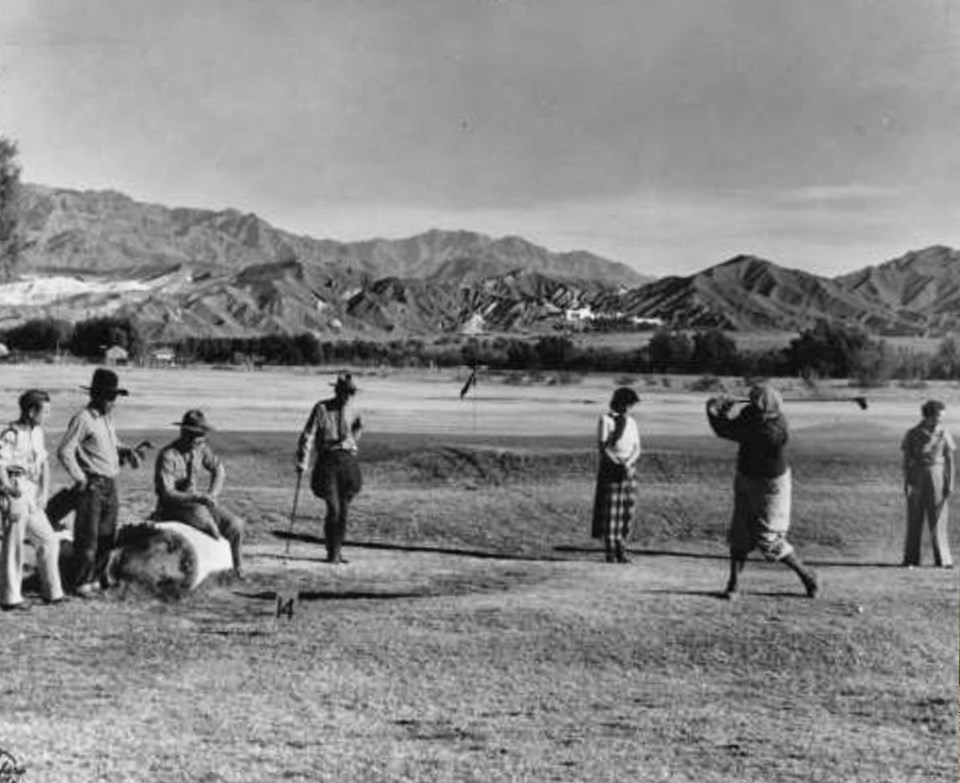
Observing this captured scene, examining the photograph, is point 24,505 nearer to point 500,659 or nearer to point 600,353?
point 500,659

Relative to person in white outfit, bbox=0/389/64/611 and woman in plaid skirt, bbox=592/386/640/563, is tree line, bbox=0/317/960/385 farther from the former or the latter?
person in white outfit, bbox=0/389/64/611

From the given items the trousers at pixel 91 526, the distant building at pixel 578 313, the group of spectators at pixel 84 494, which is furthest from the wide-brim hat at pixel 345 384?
the distant building at pixel 578 313

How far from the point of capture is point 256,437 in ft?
99.5

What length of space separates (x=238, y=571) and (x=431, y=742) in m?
5.57

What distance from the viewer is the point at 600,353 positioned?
8625 cm

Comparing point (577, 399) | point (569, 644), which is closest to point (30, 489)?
point (569, 644)

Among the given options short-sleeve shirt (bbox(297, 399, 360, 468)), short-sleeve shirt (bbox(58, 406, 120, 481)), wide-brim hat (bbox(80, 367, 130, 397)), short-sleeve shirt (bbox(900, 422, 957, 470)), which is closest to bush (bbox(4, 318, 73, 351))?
short-sleeve shirt (bbox(297, 399, 360, 468))

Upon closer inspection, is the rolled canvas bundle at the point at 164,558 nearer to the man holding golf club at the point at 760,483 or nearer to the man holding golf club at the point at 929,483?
the man holding golf club at the point at 760,483

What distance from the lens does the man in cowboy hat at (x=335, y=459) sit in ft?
43.9

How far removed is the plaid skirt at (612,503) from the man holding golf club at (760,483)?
9.47ft

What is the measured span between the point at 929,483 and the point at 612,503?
367 cm

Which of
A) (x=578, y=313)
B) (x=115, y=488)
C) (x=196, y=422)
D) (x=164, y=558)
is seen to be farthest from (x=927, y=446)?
(x=578, y=313)

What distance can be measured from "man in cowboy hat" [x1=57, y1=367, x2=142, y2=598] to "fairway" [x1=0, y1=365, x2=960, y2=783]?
0.58 metres

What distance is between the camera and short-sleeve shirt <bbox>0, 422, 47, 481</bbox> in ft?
34.0
